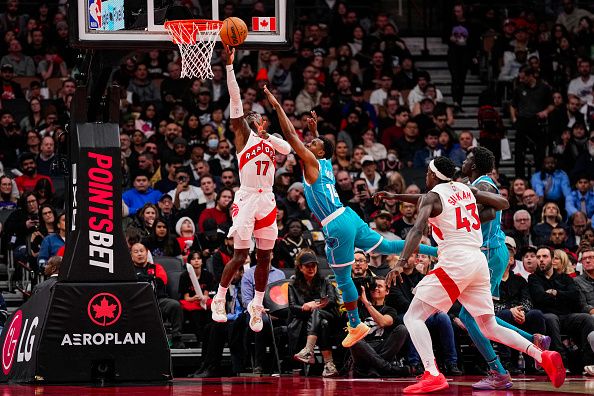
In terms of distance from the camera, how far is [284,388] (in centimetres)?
1272

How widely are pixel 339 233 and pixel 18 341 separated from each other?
3.72m

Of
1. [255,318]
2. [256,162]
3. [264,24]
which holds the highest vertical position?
[264,24]

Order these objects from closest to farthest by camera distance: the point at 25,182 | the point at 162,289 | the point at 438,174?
the point at 438,174
the point at 162,289
the point at 25,182

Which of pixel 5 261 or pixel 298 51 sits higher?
pixel 298 51

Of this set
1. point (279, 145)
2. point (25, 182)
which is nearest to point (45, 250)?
point (25, 182)

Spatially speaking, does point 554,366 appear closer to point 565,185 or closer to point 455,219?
point 455,219

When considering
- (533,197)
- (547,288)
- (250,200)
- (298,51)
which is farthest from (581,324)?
(298,51)

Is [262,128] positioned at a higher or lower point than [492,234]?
Answer: higher

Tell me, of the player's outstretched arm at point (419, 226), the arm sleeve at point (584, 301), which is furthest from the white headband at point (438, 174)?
the arm sleeve at point (584, 301)

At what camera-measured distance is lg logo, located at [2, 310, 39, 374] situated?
1310cm

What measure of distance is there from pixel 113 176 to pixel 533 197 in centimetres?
869

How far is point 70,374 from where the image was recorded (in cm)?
1280

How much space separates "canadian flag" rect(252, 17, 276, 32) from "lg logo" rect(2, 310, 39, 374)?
387 cm

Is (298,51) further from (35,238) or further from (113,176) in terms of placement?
(113,176)
